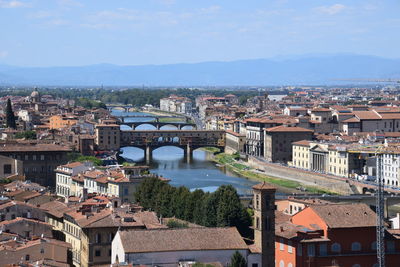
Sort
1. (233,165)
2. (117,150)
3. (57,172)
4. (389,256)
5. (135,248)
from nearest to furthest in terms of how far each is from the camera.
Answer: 1. (135,248)
2. (389,256)
3. (57,172)
4. (233,165)
5. (117,150)

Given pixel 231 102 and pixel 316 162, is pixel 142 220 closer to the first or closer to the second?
pixel 316 162

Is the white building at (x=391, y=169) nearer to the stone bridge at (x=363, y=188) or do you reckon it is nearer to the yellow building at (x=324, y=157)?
the stone bridge at (x=363, y=188)

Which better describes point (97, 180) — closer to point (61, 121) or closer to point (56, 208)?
point (56, 208)

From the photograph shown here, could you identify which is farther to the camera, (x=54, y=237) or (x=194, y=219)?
(x=194, y=219)

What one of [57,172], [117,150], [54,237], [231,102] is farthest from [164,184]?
[231,102]

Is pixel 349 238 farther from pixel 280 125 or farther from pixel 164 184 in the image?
pixel 280 125

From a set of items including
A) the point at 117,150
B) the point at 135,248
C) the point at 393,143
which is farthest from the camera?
the point at 117,150
